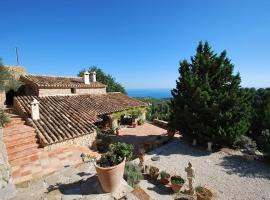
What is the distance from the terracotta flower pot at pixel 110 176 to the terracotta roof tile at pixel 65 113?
19.7ft

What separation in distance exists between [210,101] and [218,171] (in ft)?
16.9

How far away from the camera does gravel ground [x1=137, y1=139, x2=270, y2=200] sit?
941 cm

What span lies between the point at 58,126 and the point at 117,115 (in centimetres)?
846

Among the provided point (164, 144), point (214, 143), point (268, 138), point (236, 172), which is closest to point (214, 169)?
point (236, 172)

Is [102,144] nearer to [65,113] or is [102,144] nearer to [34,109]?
[65,113]

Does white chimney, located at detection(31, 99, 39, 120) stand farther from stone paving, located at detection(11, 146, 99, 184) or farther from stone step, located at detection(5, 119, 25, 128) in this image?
stone paving, located at detection(11, 146, 99, 184)

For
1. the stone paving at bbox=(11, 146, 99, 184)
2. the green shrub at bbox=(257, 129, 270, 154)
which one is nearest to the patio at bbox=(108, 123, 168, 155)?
the stone paving at bbox=(11, 146, 99, 184)

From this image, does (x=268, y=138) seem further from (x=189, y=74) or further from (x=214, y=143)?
(x=189, y=74)

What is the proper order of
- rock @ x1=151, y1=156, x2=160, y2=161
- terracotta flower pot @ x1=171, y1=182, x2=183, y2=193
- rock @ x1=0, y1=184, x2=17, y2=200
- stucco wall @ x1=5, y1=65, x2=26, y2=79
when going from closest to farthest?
Answer: rock @ x1=0, y1=184, x2=17, y2=200 → terracotta flower pot @ x1=171, y1=182, x2=183, y2=193 → rock @ x1=151, y1=156, x2=160, y2=161 → stucco wall @ x1=5, y1=65, x2=26, y2=79

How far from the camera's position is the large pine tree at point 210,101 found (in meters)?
13.8

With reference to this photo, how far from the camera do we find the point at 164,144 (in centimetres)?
1672

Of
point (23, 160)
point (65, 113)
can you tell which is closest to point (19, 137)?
point (23, 160)

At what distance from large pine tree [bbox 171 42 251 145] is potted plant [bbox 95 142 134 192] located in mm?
9342

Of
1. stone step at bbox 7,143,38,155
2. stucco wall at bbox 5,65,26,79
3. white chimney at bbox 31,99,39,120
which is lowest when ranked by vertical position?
stone step at bbox 7,143,38,155
